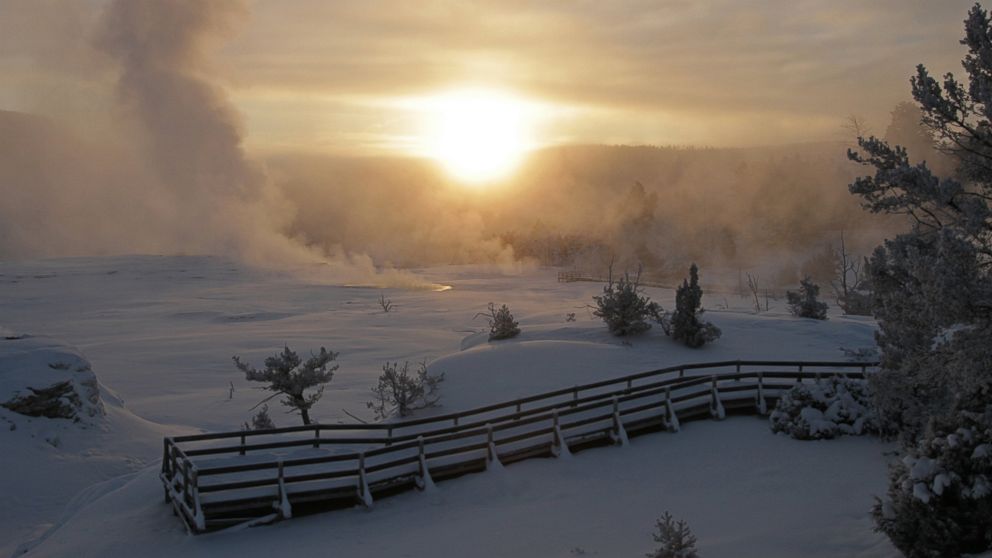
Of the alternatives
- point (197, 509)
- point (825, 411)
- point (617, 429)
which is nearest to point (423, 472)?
point (197, 509)

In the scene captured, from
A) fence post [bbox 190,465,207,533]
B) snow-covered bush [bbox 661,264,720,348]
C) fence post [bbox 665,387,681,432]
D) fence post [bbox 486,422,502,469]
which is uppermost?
snow-covered bush [bbox 661,264,720,348]

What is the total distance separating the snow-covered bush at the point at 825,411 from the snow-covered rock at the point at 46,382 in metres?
17.6

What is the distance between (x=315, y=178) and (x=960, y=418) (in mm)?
193609

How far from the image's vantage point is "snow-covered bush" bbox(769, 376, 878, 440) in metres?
15.8

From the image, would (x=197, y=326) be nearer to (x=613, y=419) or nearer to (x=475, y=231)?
(x=613, y=419)

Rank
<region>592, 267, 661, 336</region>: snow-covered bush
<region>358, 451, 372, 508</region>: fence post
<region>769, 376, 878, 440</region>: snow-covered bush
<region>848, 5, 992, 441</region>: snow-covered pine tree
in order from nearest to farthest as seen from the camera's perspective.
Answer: <region>848, 5, 992, 441</region>: snow-covered pine tree → <region>358, 451, 372, 508</region>: fence post → <region>769, 376, 878, 440</region>: snow-covered bush → <region>592, 267, 661, 336</region>: snow-covered bush

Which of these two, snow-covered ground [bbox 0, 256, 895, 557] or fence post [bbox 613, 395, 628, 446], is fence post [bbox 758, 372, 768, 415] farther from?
fence post [bbox 613, 395, 628, 446]

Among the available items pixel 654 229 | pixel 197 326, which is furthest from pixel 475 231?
pixel 197 326

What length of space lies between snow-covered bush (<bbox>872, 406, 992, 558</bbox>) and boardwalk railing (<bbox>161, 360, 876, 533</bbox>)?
7.30 meters

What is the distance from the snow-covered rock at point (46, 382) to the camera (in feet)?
63.9

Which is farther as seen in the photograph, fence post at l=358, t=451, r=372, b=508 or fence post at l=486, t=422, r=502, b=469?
fence post at l=486, t=422, r=502, b=469

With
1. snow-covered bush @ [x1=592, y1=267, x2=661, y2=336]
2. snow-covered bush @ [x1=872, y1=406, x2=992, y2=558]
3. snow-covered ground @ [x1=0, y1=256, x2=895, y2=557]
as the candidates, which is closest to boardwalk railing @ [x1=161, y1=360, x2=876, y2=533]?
snow-covered ground @ [x1=0, y1=256, x2=895, y2=557]

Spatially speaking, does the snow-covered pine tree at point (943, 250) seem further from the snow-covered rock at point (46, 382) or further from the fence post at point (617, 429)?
the snow-covered rock at point (46, 382)

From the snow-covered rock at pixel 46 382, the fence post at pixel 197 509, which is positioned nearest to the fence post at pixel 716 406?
the fence post at pixel 197 509
